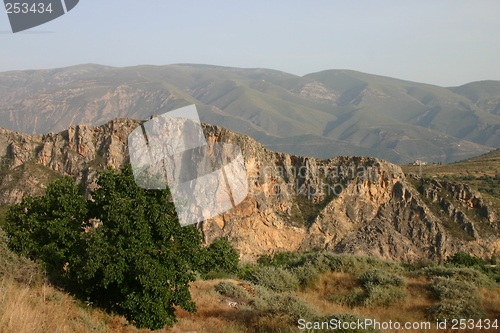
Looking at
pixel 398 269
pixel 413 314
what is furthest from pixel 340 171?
pixel 413 314

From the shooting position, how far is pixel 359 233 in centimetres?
5509

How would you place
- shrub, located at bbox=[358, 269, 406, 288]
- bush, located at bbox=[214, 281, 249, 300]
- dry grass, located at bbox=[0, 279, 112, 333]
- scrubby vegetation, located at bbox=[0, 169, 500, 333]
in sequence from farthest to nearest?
bush, located at bbox=[214, 281, 249, 300] < shrub, located at bbox=[358, 269, 406, 288] < scrubby vegetation, located at bbox=[0, 169, 500, 333] < dry grass, located at bbox=[0, 279, 112, 333]

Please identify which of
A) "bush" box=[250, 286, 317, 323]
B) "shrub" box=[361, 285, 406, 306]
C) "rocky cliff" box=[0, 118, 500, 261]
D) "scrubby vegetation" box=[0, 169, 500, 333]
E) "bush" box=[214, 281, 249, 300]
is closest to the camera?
"scrubby vegetation" box=[0, 169, 500, 333]

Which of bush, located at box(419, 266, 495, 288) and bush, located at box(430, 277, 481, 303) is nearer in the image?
bush, located at box(430, 277, 481, 303)

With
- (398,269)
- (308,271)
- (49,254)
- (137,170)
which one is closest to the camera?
(49,254)

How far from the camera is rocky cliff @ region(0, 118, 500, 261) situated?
174ft

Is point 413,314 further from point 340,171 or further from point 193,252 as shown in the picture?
point 340,171

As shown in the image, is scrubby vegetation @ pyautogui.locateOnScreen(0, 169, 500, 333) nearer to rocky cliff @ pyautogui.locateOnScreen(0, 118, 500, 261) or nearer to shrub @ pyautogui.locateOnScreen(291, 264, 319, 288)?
shrub @ pyautogui.locateOnScreen(291, 264, 319, 288)

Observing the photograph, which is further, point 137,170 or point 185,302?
point 137,170

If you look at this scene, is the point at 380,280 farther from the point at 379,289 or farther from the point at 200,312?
the point at 200,312

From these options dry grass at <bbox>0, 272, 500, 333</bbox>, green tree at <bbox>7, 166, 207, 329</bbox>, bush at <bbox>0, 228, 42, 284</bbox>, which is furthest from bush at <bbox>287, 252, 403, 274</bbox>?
bush at <bbox>0, 228, 42, 284</bbox>

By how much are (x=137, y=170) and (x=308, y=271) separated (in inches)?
283
